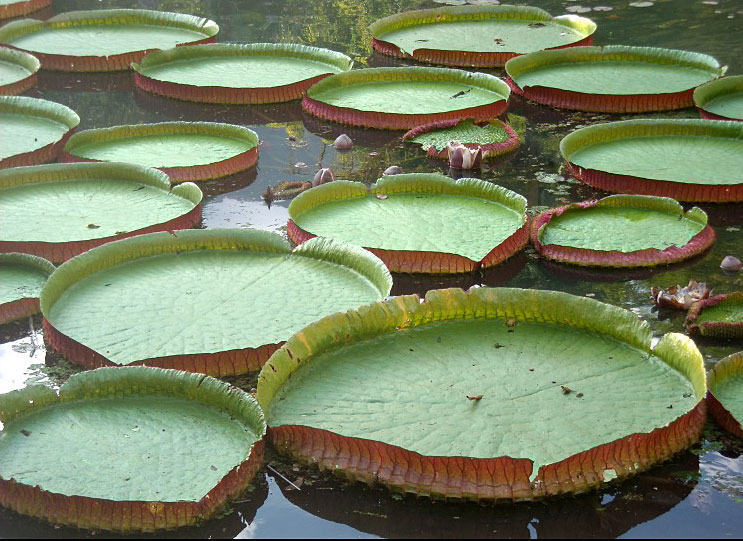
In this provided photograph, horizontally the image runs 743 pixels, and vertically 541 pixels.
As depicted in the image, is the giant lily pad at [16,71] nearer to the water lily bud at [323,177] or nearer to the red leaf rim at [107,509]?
the water lily bud at [323,177]

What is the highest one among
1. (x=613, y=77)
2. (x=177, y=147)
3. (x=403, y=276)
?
(x=613, y=77)

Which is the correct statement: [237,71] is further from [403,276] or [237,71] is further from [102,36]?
[403,276]

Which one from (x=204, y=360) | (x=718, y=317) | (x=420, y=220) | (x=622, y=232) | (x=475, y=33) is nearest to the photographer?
(x=204, y=360)

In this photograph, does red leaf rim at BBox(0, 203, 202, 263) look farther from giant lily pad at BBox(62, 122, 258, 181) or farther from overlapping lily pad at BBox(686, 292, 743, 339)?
overlapping lily pad at BBox(686, 292, 743, 339)

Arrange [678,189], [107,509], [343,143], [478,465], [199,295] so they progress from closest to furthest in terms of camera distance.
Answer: [107,509] → [478,465] → [199,295] → [678,189] → [343,143]

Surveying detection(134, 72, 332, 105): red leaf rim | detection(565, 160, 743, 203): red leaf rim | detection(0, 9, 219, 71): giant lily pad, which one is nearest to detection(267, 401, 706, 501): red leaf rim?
detection(565, 160, 743, 203): red leaf rim

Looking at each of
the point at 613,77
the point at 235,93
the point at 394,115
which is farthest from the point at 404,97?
the point at 613,77

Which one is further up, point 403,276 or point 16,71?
point 16,71

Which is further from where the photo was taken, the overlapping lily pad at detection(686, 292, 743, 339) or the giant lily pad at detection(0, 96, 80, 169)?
the giant lily pad at detection(0, 96, 80, 169)
